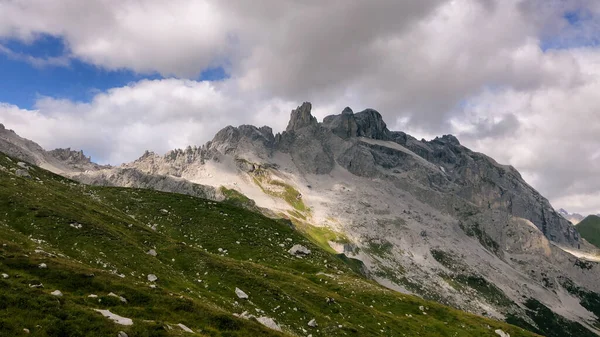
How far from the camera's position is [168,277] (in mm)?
43000

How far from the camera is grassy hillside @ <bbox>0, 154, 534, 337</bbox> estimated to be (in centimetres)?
2544

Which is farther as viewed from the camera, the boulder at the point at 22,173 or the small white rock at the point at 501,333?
the boulder at the point at 22,173

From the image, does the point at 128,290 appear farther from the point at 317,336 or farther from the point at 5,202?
the point at 5,202

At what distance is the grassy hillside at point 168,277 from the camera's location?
25.4 m

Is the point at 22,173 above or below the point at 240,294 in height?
above

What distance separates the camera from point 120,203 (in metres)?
83.2

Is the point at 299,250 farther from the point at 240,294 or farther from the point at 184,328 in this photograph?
the point at 184,328

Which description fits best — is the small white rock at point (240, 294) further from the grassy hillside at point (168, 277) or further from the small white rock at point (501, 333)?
the small white rock at point (501, 333)

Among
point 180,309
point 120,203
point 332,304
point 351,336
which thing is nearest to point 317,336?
point 351,336

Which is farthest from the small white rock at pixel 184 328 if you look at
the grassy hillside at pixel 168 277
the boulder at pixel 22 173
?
the boulder at pixel 22 173

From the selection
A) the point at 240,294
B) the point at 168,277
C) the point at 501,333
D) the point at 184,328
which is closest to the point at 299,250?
the point at 240,294

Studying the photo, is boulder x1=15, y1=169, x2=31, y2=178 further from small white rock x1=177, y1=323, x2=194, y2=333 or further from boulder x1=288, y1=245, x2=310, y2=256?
small white rock x1=177, y1=323, x2=194, y2=333

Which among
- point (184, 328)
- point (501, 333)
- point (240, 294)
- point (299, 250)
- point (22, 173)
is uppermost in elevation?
point (22, 173)

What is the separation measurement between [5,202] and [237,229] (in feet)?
135
